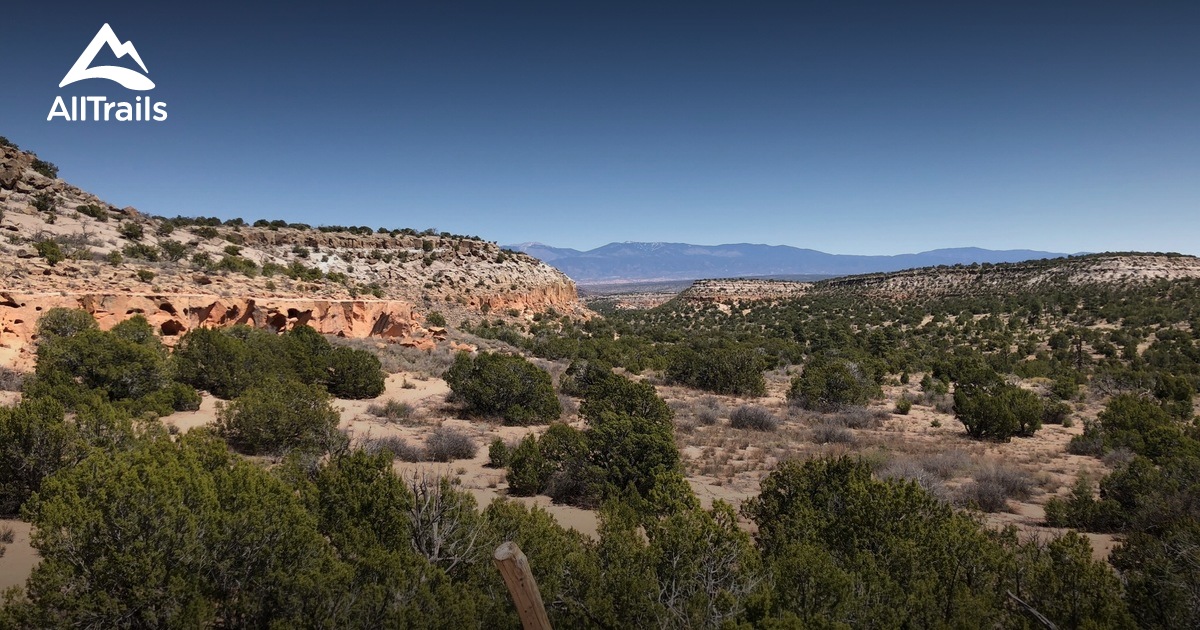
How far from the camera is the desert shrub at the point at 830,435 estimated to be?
1392 cm

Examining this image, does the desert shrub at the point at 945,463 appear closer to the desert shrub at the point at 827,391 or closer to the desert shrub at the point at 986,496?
the desert shrub at the point at 986,496

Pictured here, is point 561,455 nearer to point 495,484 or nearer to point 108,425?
point 495,484

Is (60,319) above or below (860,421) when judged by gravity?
above

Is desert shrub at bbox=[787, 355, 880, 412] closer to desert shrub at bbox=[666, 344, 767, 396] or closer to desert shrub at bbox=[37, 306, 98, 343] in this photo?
desert shrub at bbox=[666, 344, 767, 396]

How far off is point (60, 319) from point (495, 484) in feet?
43.4

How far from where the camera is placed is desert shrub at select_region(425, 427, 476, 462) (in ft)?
36.9

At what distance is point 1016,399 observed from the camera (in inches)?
615

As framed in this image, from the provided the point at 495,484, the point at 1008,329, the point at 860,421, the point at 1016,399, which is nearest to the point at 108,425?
the point at 495,484

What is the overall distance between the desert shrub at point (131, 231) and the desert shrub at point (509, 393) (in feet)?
73.3

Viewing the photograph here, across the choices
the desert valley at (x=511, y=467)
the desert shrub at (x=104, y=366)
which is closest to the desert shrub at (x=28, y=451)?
the desert valley at (x=511, y=467)

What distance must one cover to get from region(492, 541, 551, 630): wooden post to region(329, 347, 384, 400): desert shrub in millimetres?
14757

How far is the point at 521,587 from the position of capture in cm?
288

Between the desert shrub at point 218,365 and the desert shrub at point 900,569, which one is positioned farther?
the desert shrub at point 218,365

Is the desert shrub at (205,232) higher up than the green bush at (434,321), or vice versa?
the desert shrub at (205,232)
